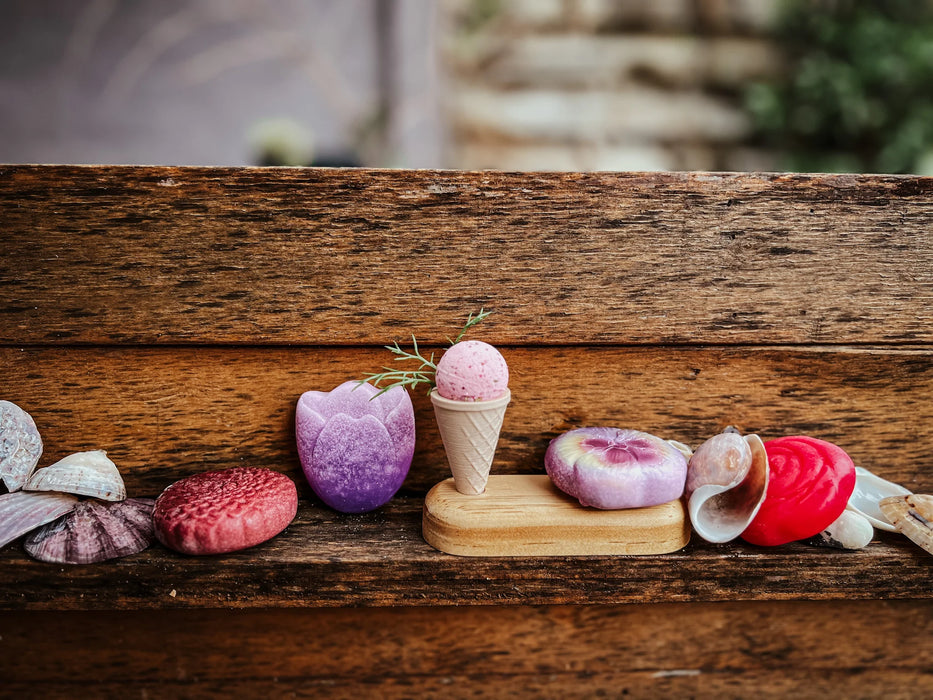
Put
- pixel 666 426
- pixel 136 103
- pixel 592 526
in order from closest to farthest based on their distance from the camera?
pixel 592 526 → pixel 666 426 → pixel 136 103

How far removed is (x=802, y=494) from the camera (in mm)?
456

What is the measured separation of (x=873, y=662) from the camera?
63 centimetres

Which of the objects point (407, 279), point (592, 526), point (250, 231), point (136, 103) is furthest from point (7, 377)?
point (136, 103)

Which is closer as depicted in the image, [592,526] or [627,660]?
[592,526]

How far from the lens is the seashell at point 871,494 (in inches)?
20.3

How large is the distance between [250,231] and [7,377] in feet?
0.85

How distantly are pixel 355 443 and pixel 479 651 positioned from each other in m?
0.27

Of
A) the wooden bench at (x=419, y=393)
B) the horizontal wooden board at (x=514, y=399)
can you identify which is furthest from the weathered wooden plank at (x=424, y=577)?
the horizontal wooden board at (x=514, y=399)

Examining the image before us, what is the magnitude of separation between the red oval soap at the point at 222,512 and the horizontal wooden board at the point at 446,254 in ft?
0.42

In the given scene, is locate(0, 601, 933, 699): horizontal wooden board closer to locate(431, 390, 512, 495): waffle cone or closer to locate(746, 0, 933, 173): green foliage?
locate(431, 390, 512, 495): waffle cone

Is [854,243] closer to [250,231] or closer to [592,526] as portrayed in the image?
[592,526]

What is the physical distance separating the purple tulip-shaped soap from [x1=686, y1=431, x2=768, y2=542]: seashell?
0.24m

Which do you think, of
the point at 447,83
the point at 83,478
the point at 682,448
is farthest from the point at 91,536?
the point at 447,83

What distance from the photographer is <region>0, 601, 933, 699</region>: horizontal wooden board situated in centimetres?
58
